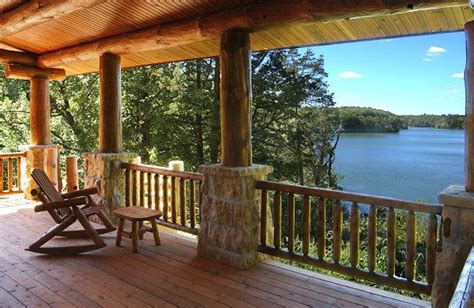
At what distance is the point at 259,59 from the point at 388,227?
12.1m

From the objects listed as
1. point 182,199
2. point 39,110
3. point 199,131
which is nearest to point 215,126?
point 199,131

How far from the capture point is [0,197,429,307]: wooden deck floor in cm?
298

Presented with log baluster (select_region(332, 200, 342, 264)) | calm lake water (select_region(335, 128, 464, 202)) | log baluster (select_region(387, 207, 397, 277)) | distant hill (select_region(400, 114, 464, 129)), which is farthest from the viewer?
calm lake water (select_region(335, 128, 464, 202))

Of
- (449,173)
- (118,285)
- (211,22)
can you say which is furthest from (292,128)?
(449,173)

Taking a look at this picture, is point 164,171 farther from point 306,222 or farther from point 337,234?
point 337,234

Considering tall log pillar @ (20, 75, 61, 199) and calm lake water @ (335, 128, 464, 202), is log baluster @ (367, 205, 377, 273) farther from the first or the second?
calm lake water @ (335, 128, 464, 202)

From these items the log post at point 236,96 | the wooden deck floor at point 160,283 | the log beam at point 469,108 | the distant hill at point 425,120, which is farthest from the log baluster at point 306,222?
the distant hill at point 425,120

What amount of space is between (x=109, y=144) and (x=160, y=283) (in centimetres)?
265

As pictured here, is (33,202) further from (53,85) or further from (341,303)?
(53,85)

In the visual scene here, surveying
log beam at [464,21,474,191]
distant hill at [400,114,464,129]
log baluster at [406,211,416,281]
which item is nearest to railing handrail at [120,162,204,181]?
log baluster at [406,211,416,281]

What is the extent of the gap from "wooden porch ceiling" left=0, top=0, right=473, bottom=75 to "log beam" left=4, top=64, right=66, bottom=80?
3.58 feet

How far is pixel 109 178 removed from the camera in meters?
5.27

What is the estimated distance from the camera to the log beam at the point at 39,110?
22.3 ft

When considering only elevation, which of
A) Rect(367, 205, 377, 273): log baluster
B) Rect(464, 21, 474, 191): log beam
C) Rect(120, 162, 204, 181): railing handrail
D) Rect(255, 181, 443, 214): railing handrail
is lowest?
Rect(367, 205, 377, 273): log baluster
